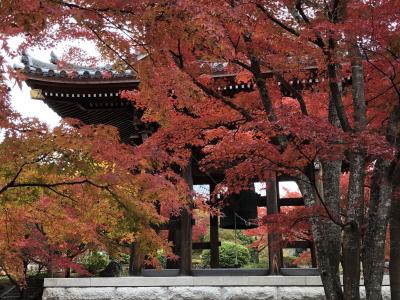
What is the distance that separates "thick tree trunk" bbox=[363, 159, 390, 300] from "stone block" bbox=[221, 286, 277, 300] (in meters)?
3.95

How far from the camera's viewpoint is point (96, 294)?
9.51 meters

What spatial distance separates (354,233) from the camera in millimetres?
5270

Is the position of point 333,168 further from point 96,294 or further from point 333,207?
point 96,294

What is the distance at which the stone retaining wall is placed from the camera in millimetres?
9109

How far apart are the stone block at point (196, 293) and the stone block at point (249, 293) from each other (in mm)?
177

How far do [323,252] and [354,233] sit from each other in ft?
1.87

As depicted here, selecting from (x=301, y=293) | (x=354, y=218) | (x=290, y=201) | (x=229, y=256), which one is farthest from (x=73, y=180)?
(x=229, y=256)

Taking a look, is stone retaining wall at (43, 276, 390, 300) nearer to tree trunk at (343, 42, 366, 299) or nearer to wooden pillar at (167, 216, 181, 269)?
wooden pillar at (167, 216, 181, 269)

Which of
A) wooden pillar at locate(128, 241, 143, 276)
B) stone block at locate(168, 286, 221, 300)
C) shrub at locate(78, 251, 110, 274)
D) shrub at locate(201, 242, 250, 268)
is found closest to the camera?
stone block at locate(168, 286, 221, 300)

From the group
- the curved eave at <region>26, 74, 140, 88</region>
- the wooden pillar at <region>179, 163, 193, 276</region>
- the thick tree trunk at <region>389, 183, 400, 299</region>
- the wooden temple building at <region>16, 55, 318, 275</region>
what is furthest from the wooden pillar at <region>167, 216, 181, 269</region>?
A: the thick tree trunk at <region>389, 183, 400, 299</region>

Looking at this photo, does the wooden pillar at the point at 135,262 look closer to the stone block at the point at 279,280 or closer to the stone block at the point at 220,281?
the stone block at the point at 220,281

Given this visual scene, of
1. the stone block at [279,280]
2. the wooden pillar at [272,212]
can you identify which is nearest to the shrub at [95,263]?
the stone block at [279,280]

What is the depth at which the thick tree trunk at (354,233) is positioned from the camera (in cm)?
523

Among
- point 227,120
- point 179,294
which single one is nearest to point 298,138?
point 227,120
